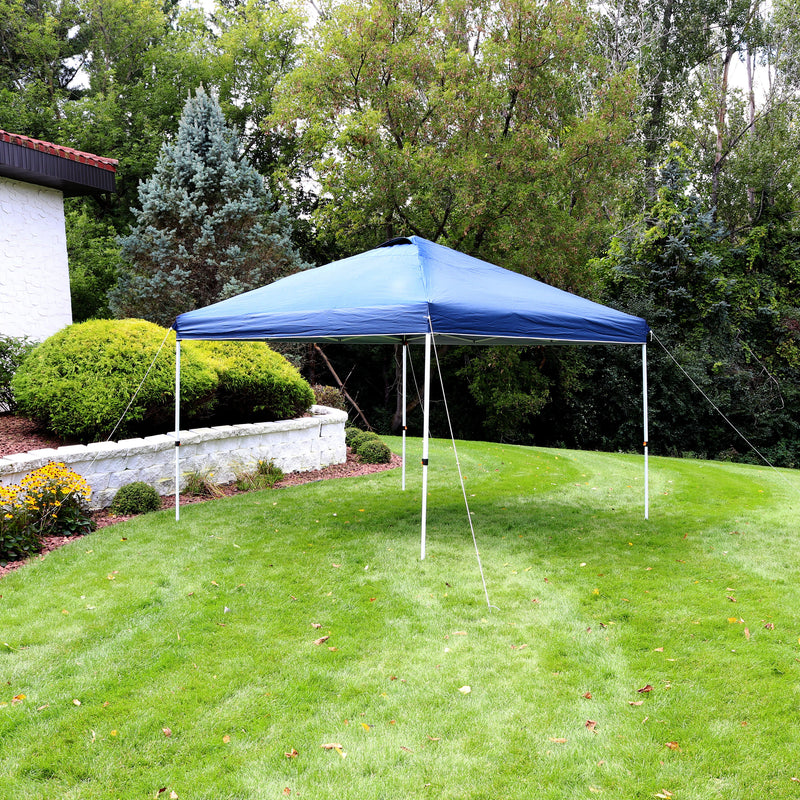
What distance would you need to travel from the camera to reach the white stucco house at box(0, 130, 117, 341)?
968cm

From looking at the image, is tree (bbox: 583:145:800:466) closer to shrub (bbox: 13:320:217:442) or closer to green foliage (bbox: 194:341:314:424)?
green foliage (bbox: 194:341:314:424)

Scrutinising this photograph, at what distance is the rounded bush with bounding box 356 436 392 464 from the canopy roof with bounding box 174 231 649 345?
145 inches

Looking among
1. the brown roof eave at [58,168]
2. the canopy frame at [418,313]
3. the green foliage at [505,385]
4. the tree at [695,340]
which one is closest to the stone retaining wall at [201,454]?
the canopy frame at [418,313]

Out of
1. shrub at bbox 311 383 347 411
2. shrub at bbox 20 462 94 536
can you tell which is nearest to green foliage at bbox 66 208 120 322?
shrub at bbox 311 383 347 411

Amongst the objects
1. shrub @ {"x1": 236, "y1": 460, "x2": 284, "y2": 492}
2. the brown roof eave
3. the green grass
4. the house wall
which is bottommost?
the green grass

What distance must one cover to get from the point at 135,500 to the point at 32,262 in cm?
586

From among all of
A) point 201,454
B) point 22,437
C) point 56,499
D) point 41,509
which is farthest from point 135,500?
point 22,437

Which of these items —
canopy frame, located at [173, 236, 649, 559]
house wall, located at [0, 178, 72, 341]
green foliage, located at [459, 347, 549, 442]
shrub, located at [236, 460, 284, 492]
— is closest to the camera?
canopy frame, located at [173, 236, 649, 559]

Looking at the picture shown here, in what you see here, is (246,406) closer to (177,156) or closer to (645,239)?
(177,156)

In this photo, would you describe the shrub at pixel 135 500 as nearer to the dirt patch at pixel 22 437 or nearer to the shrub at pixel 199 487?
the shrub at pixel 199 487

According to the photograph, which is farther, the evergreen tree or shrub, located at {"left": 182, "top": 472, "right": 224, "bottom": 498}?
the evergreen tree

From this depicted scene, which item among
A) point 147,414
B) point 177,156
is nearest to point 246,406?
point 147,414

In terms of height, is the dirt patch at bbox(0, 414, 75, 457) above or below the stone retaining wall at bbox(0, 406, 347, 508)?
above

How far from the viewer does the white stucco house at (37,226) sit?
31.8 feet
